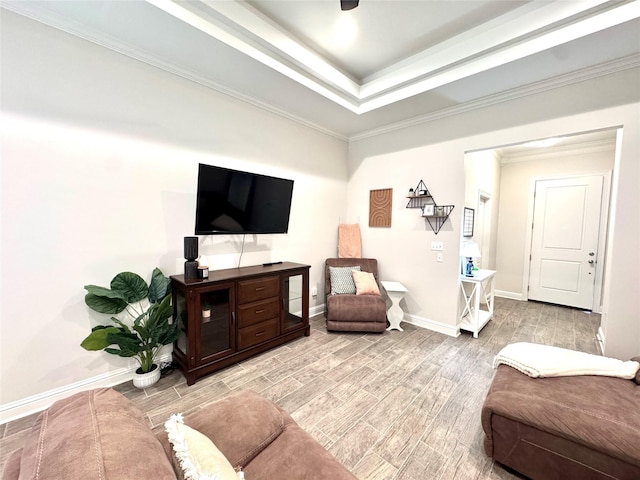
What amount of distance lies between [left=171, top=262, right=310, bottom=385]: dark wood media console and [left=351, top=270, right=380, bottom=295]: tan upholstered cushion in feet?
3.00

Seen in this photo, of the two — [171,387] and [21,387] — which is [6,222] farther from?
[171,387]

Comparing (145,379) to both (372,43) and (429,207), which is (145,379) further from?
(372,43)

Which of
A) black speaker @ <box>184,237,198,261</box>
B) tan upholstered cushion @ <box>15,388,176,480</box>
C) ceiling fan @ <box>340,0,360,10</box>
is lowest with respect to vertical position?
tan upholstered cushion @ <box>15,388,176,480</box>

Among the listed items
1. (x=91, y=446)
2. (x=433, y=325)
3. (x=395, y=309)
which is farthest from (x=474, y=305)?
(x=91, y=446)

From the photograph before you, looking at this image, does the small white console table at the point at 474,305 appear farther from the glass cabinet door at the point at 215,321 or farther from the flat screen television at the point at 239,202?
the glass cabinet door at the point at 215,321

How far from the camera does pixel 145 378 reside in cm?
229

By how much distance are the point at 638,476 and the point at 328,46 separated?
3.72 metres

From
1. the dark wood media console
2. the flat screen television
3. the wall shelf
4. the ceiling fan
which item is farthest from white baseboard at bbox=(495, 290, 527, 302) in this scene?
the ceiling fan

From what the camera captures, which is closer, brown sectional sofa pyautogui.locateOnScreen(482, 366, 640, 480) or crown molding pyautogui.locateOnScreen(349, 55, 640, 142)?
brown sectional sofa pyautogui.locateOnScreen(482, 366, 640, 480)

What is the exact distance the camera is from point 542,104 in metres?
2.74

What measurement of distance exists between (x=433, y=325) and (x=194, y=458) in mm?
3495

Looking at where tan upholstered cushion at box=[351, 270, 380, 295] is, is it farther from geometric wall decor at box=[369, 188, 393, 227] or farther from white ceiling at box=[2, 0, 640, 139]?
white ceiling at box=[2, 0, 640, 139]

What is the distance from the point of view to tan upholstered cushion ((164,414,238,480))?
749 millimetres

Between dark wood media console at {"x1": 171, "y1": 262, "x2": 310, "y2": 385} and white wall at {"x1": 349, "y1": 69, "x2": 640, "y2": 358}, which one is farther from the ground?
white wall at {"x1": 349, "y1": 69, "x2": 640, "y2": 358}
